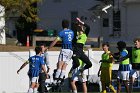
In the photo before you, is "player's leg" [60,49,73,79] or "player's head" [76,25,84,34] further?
"player's head" [76,25,84,34]

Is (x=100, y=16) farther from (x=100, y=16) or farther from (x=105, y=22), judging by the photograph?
(x=105, y=22)

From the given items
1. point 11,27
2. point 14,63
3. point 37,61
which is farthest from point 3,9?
point 11,27

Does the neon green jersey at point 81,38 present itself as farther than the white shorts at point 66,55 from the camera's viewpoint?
Yes

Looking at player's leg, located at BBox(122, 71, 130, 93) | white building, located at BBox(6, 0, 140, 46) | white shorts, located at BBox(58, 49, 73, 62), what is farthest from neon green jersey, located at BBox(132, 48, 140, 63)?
white building, located at BBox(6, 0, 140, 46)

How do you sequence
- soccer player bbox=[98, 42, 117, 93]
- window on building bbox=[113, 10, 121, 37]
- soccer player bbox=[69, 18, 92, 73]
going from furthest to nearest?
window on building bbox=[113, 10, 121, 37]
soccer player bbox=[98, 42, 117, 93]
soccer player bbox=[69, 18, 92, 73]

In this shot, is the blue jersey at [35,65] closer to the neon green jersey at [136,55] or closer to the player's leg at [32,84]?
the player's leg at [32,84]

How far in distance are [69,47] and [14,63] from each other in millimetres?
9095

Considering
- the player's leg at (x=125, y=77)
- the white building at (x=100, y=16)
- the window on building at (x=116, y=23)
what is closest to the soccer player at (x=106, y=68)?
the player's leg at (x=125, y=77)

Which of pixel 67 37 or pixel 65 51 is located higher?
pixel 67 37

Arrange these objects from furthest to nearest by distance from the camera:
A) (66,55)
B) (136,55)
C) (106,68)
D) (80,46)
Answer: (106,68) < (136,55) < (80,46) < (66,55)

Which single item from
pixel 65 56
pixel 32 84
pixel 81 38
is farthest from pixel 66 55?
pixel 32 84

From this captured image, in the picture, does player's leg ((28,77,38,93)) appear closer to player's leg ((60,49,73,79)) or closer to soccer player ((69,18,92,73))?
player's leg ((60,49,73,79))

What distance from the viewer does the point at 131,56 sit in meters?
18.2

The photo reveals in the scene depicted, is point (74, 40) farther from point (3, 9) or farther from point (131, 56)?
point (3, 9)
